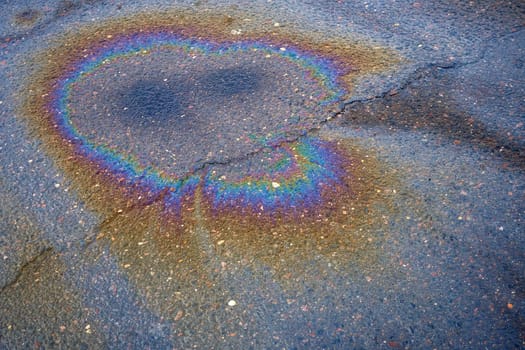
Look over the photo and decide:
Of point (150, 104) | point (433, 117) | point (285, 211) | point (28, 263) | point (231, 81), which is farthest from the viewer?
point (231, 81)

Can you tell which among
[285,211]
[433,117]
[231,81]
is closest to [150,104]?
[231,81]

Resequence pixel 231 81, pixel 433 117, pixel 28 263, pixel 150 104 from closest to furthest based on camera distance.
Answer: pixel 28 263 → pixel 433 117 → pixel 150 104 → pixel 231 81

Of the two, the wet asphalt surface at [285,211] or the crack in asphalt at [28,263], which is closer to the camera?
the wet asphalt surface at [285,211]

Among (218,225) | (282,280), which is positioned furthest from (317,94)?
(282,280)

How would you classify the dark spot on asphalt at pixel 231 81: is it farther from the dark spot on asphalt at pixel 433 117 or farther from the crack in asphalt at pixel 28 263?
the crack in asphalt at pixel 28 263

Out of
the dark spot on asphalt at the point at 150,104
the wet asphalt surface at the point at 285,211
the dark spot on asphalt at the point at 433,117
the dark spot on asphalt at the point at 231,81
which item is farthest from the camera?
the dark spot on asphalt at the point at 231,81

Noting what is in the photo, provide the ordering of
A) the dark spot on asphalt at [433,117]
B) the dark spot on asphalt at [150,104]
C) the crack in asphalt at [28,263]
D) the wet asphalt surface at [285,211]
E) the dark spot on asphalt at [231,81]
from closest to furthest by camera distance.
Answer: the wet asphalt surface at [285,211], the crack in asphalt at [28,263], the dark spot on asphalt at [433,117], the dark spot on asphalt at [150,104], the dark spot on asphalt at [231,81]

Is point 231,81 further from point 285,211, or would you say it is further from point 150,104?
point 285,211

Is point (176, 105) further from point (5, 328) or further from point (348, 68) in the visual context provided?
point (5, 328)

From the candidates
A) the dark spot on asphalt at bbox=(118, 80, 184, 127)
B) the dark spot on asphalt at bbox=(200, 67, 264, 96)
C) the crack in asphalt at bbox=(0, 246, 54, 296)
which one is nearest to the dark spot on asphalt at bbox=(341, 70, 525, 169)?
the dark spot on asphalt at bbox=(200, 67, 264, 96)

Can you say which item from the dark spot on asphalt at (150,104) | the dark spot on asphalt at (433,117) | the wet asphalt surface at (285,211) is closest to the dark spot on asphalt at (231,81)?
the wet asphalt surface at (285,211)
